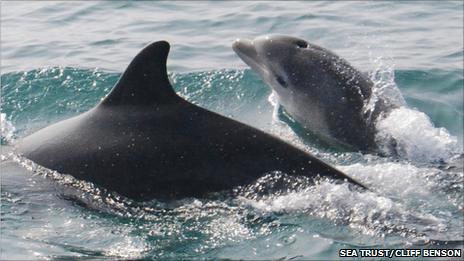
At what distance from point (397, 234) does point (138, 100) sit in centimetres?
277

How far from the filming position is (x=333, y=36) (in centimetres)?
1769

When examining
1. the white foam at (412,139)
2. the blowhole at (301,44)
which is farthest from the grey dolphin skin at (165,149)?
the blowhole at (301,44)

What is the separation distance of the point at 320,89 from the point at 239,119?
164 cm

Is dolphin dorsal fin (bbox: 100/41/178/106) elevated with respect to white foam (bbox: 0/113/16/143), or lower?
elevated

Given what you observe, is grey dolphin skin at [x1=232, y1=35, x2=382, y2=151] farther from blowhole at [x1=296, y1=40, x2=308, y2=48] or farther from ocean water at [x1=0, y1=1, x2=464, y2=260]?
ocean water at [x1=0, y1=1, x2=464, y2=260]

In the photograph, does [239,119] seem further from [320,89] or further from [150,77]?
[150,77]

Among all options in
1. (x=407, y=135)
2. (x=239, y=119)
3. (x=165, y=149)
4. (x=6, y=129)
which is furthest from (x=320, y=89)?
(x=6, y=129)

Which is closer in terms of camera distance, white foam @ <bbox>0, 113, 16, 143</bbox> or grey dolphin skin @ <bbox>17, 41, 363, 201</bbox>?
grey dolphin skin @ <bbox>17, 41, 363, 201</bbox>

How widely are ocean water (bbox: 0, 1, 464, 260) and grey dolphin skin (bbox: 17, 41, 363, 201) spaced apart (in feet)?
0.48

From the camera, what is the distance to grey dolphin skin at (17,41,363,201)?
802 centimetres

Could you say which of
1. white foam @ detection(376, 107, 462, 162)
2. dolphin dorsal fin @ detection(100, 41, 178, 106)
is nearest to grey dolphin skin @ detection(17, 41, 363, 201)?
dolphin dorsal fin @ detection(100, 41, 178, 106)

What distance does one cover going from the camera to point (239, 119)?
1283 centimetres

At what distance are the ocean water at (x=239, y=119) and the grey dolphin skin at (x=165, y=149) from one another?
0.14 meters

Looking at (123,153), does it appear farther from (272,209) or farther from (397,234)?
(397,234)
